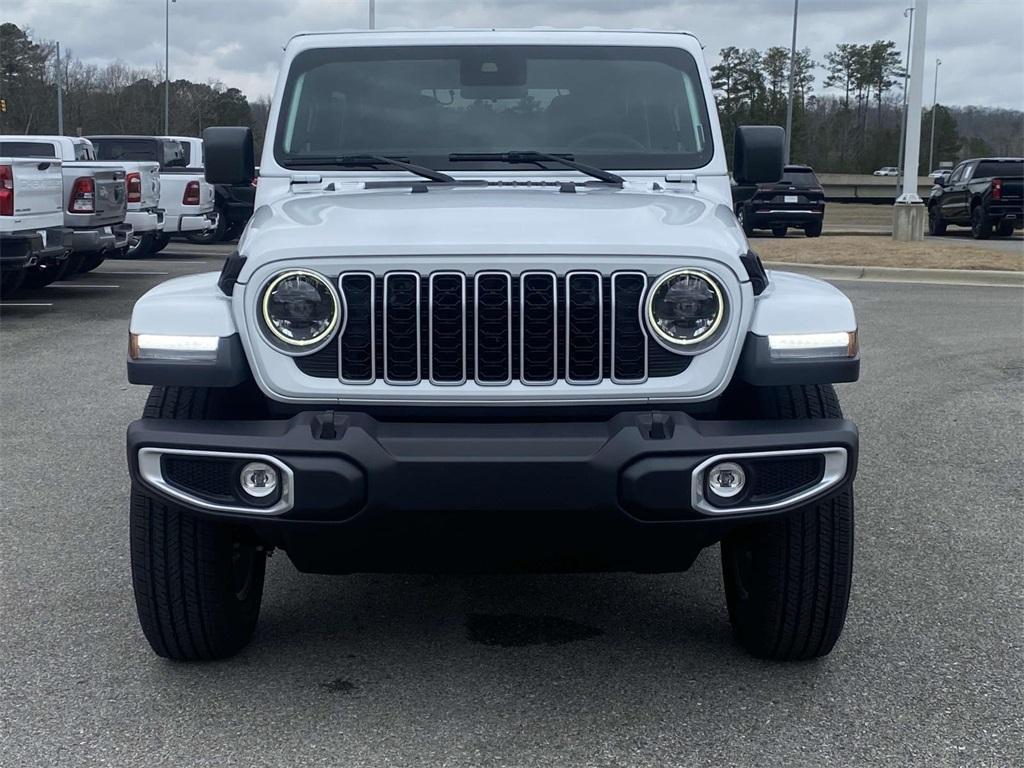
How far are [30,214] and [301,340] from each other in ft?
32.9

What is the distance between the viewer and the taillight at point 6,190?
1199cm

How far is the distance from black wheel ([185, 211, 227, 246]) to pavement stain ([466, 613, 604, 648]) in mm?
17634

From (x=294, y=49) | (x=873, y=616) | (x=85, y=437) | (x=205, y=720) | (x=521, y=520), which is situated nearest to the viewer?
(x=521, y=520)

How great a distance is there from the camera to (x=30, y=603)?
4520mm

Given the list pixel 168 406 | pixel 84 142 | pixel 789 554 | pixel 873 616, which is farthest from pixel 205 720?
pixel 84 142

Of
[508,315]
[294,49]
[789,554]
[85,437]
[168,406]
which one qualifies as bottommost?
[85,437]

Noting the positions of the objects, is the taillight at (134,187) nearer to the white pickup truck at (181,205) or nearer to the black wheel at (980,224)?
the white pickup truck at (181,205)

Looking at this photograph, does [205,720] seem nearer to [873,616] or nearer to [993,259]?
[873,616]

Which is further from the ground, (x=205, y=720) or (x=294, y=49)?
(x=294, y=49)

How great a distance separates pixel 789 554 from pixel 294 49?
2.87 meters

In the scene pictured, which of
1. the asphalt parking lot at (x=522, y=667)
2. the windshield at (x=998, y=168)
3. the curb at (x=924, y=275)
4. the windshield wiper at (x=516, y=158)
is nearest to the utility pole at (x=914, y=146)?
the curb at (x=924, y=275)

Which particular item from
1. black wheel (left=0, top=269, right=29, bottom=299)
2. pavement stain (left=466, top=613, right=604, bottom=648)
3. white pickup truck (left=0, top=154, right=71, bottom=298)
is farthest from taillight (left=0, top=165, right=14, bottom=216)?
pavement stain (left=466, top=613, right=604, bottom=648)

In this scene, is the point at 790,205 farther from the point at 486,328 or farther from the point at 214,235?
the point at 486,328

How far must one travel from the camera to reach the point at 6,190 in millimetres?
12031
